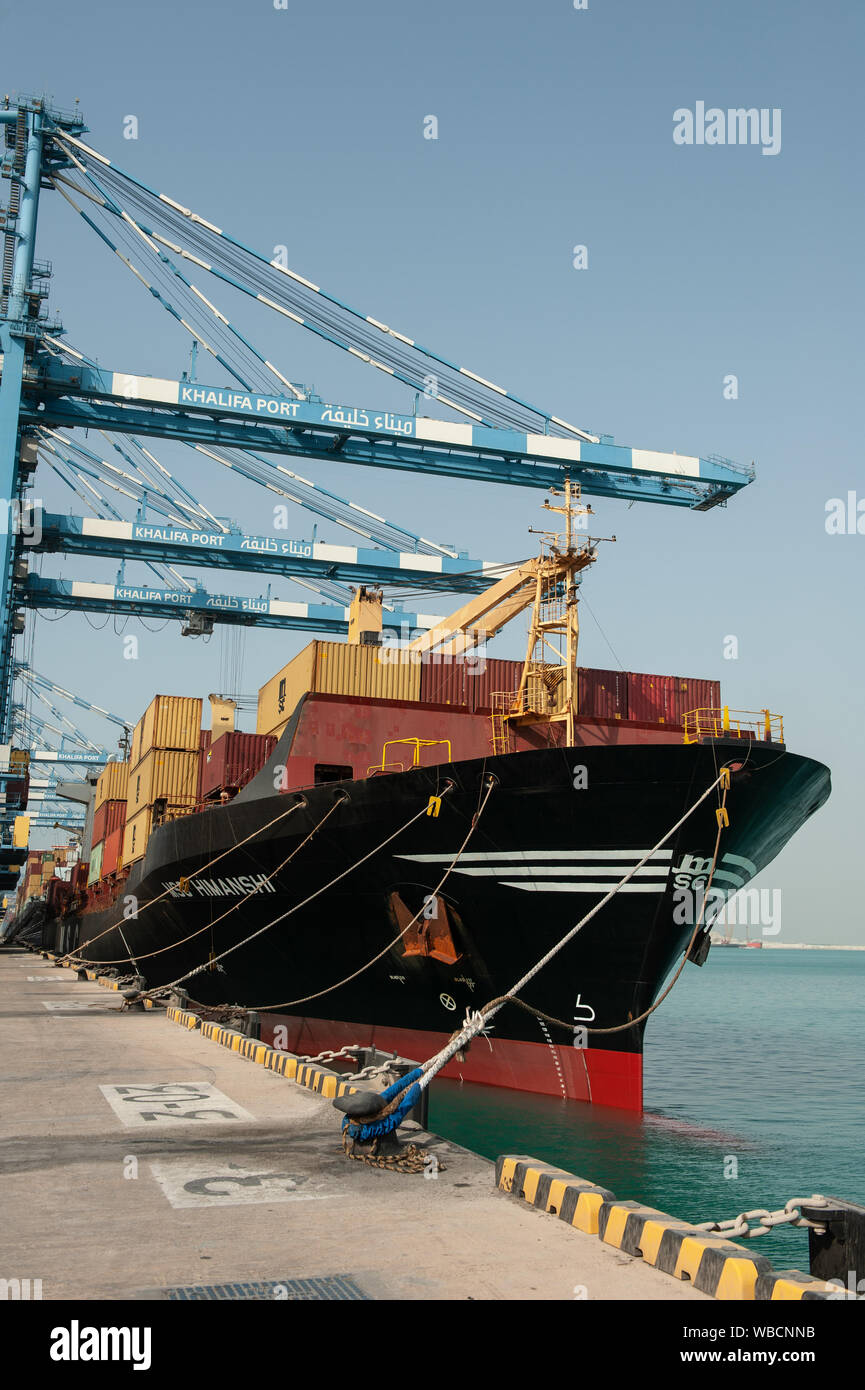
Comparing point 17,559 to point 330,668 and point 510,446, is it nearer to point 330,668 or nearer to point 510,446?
point 510,446

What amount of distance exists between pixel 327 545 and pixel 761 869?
23953 mm

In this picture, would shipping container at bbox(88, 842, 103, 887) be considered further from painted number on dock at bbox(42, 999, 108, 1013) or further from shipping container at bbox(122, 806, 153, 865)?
painted number on dock at bbox(42, 999, 108, 1013)

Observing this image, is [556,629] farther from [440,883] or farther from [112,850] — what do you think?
[112,850]

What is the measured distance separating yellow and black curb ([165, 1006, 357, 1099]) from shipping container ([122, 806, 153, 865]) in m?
12.8

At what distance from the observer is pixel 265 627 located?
42.9 metres

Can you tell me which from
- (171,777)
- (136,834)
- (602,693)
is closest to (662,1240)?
(602,693)

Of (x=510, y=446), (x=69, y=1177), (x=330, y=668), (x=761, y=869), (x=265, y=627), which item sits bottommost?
(x=69, y=1177)

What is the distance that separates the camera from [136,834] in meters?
33.3

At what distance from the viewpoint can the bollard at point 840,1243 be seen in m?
5.93

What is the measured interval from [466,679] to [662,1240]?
1661 cm

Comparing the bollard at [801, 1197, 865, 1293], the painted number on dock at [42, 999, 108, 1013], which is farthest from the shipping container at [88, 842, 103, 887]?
the bollard at [801, 1197, 865, 1293]

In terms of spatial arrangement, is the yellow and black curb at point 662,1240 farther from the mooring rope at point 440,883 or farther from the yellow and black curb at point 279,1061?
the mooring rope at point 440,883

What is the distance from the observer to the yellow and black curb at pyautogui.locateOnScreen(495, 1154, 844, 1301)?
18.0ft

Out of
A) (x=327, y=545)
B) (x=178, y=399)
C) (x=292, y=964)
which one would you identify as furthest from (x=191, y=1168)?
(x=327, y=545)
